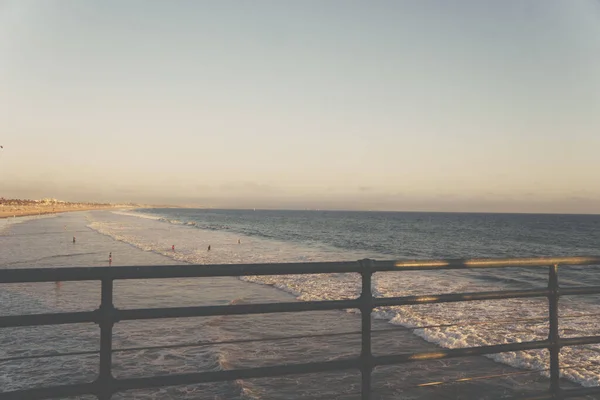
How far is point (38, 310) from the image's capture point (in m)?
12.3

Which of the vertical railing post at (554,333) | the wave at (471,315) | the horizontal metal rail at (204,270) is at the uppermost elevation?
the horizontal metal rail at (204,270)

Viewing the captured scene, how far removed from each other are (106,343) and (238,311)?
70 centimetres

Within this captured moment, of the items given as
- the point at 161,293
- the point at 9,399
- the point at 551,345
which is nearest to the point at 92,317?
the point at 9,399

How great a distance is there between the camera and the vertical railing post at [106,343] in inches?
86.1

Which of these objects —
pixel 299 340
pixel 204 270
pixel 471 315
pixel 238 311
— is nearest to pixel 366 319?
pixel 238 311

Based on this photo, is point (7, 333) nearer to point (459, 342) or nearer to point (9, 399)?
point (9, 399)

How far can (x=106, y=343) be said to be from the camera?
7.30 feet

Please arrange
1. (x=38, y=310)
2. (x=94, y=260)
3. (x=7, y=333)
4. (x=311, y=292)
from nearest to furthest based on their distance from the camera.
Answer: (x=7, y=333) < (x=38, y=310) < (x=311, y=292) < (x=94, y=260)

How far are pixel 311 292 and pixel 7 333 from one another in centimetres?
948

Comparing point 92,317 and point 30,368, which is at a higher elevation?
point 92,317

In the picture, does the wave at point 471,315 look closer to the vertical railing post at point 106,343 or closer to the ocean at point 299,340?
the ocean at point 299,340

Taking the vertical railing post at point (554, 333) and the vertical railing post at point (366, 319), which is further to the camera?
the vertical railing post at point (554, 333)

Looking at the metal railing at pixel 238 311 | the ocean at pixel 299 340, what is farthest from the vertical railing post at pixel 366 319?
the ocean at pixel 299 340

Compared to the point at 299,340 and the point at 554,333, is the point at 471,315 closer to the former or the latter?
the point at 299,340
